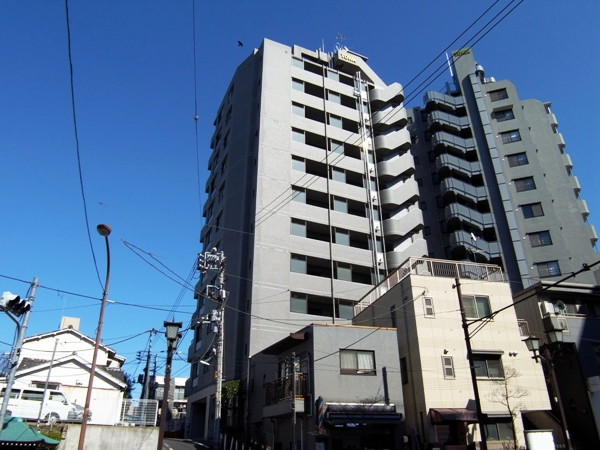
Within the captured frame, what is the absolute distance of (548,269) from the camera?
44750 millimetres

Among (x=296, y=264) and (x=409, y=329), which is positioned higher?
(x=296, y=264)

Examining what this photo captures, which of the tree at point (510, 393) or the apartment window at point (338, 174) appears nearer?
the tree at point (510, 393)

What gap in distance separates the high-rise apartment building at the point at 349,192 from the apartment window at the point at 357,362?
11.4 meters

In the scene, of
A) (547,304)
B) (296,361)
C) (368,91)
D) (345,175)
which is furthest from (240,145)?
(547,304)

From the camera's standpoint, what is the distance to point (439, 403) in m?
22.0

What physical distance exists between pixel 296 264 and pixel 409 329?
15604 mm

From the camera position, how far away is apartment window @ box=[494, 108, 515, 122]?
5425 centimetres

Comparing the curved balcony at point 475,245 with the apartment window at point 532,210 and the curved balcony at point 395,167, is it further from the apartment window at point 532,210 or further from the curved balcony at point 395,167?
the curved balcony at point 395,167

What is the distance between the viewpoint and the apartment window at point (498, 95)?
5547cm

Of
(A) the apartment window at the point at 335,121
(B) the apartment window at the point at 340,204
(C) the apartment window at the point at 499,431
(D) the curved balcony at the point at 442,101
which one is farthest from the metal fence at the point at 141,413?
(D) the curved balcony at the point at 442,101

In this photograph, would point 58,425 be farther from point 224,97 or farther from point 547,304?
point 224,97

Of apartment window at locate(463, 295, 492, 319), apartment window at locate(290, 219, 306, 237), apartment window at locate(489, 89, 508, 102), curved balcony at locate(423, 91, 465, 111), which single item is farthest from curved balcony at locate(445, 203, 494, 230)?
apartment window at locate(463, 295, 492, 319)

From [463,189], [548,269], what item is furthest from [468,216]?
[548,269]

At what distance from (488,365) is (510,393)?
5.39 feet
